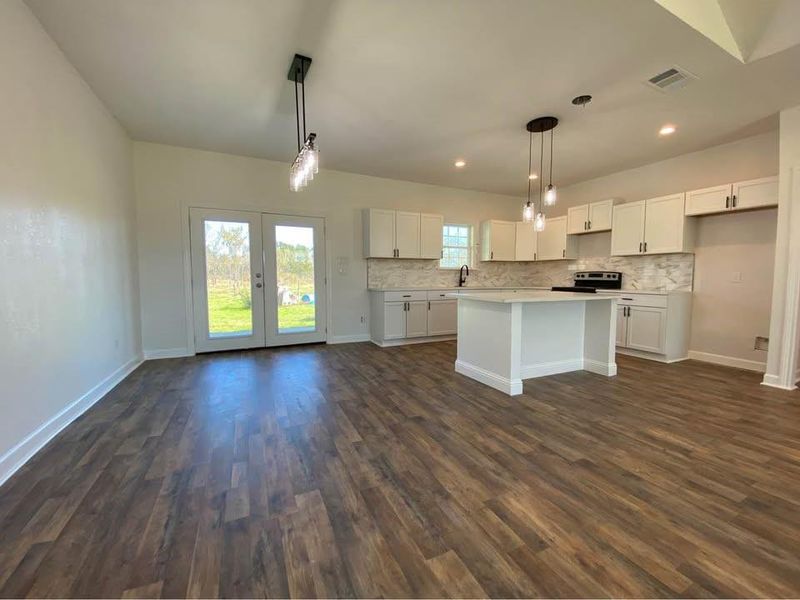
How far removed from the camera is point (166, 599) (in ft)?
3.67

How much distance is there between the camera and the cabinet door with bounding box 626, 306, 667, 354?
425cm

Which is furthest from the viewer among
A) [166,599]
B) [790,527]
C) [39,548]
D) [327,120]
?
[327,120]

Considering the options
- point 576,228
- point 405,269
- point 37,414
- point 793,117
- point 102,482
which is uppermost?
point 793,117

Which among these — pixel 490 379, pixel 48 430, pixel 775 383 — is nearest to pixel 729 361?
pixel 775 383

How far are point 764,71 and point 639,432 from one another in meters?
3.07

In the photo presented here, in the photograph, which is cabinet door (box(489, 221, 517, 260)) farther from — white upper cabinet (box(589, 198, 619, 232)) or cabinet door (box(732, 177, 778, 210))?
cabinet door (box(732, 177, 778, 210))

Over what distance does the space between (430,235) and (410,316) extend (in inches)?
60.3

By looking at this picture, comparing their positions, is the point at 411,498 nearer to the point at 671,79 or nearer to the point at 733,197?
the point at 671,79

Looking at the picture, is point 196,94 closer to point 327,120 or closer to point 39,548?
point 327,120

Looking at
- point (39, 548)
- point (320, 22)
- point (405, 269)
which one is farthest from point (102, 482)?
point (405, 269)

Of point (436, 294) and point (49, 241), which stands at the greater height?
point (49, 241)

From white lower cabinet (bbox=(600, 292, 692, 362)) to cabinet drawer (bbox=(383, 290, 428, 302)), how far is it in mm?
2729

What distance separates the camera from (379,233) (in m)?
5.33

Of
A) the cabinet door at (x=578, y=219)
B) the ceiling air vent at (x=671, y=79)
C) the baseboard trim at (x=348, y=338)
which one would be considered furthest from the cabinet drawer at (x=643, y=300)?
the baseboard trim at (x=348, y=338)
